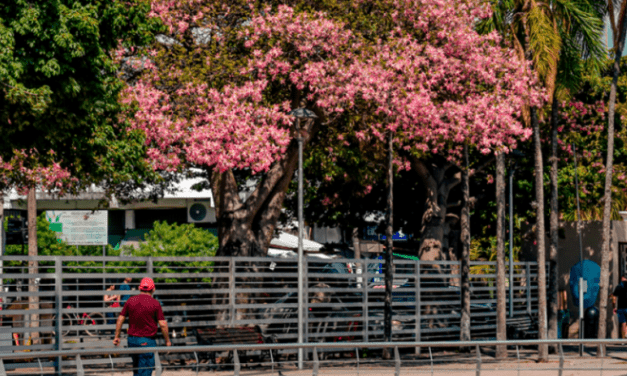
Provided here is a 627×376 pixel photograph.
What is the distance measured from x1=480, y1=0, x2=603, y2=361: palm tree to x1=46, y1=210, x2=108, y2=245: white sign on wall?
43.6 feet

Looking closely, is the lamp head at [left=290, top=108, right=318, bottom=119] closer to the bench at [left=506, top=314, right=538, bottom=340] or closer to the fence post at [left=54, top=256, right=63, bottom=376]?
the fence post at [left=54, top=256, right=63, bottom=376]

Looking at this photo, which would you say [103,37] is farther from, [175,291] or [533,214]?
[533,214]

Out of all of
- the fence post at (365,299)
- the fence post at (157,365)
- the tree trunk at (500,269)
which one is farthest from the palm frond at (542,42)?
the fence post at (157,365)

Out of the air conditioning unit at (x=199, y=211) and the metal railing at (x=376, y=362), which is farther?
the air conditioning unit at (x=199, y=211)

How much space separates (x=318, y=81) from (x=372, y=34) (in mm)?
2046

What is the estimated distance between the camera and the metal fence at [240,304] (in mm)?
15625

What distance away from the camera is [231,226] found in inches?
807

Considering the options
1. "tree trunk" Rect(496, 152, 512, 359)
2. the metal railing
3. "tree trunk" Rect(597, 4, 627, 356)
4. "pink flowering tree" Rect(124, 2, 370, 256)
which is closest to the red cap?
the metal railing

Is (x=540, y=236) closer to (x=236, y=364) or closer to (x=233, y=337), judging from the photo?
(x=233, y=337)

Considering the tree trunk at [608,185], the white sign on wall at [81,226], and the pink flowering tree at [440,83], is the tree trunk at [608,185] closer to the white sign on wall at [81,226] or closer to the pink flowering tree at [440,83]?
the pink flowering tree at [440,83]

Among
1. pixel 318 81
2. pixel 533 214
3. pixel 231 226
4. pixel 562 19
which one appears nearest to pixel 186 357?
pixel 231 226

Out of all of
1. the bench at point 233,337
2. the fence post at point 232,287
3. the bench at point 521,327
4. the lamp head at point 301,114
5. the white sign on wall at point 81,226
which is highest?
the lamp head at point 301,114

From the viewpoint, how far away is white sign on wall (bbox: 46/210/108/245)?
29188 mm

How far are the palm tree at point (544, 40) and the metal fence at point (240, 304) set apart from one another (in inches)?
108
